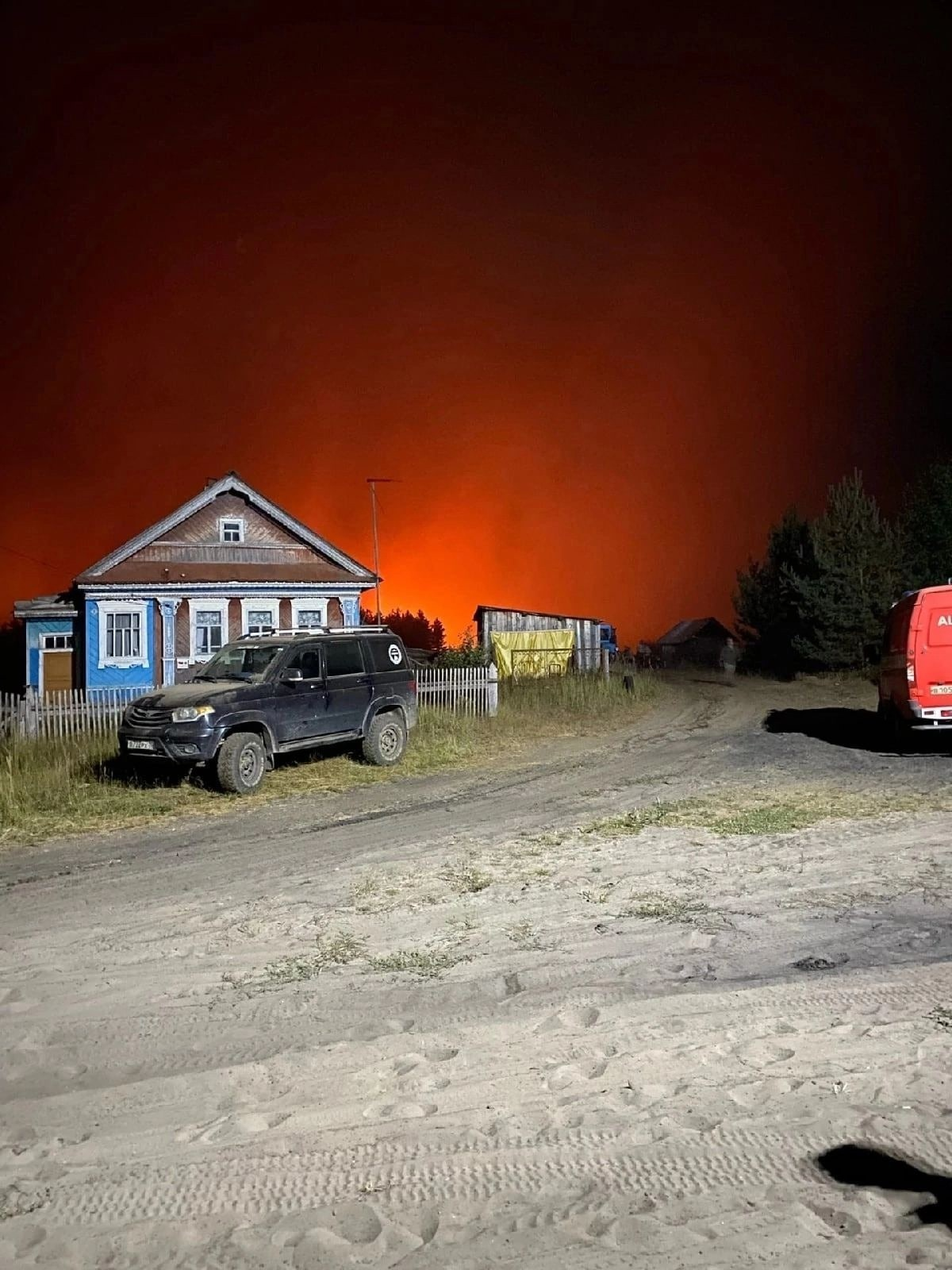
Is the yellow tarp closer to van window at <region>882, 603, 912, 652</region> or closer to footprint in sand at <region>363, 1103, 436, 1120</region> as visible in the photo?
van window at <region>882, 603, 912, 652</region>

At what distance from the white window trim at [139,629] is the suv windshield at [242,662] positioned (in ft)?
48.0

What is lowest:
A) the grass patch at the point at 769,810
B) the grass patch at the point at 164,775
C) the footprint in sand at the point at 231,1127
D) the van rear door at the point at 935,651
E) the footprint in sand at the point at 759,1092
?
the footprint in sand at the point at 231,1127

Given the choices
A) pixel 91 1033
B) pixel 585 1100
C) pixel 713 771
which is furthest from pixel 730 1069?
pixel 713 771

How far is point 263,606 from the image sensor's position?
2875 centimetres

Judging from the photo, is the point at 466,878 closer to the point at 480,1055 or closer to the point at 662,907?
the point at 662,907

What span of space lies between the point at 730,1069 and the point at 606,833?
5.14 m

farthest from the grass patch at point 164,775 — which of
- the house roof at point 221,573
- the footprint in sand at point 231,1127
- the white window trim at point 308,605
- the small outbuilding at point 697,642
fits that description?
the small outbuilding at point 697,642

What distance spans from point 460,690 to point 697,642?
170 feet

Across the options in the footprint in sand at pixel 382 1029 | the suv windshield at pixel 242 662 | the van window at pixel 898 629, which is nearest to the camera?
the footprint in sand at pixel 382 1029

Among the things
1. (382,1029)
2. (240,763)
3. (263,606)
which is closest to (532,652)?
(263,606)

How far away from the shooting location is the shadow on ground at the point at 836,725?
16.2 m

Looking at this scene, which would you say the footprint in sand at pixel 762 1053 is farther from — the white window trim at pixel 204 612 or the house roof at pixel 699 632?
the house roof at pixel 699 632

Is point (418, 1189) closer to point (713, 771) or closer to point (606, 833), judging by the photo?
point (606, 833)

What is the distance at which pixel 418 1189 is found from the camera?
3375mm
